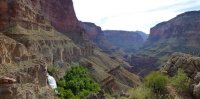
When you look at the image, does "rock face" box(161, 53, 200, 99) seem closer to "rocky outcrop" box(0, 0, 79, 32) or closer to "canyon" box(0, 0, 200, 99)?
"canyon" box(0, 0, 200, 99)

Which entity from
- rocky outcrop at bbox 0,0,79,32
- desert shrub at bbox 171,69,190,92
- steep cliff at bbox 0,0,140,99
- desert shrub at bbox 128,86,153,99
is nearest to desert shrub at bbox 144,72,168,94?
desert shrub at bbox 128,86,153,99

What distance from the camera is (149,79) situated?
41062mm

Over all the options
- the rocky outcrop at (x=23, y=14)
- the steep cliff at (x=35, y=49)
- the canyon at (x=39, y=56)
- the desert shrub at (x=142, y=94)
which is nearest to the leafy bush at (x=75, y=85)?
the canyon at (x=39, y=56)

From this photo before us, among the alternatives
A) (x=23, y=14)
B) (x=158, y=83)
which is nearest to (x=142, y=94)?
(x=158, y=83)

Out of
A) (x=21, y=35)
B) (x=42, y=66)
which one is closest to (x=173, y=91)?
(x=42, y=66)

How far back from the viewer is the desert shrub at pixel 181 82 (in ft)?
120

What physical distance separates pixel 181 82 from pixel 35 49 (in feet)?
194

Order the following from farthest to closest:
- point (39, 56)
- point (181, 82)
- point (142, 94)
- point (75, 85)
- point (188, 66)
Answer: point (75, 85) → point (39, 56) → point (142, 94) → point (188, 66) → point (181, 82)

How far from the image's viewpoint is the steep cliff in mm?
59781

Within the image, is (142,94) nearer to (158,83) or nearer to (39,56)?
(158,83)

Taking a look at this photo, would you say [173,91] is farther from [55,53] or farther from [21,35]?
[55,53]

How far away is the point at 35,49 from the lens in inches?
3578

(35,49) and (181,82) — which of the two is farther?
(35,49)

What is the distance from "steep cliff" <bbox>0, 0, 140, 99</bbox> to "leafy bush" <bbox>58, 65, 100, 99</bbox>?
3.29 metres
